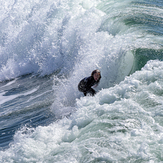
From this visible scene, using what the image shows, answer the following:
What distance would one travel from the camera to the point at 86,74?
8.59 metres

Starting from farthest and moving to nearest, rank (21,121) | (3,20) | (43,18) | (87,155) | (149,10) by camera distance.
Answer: (3,20) → (43,18) → (149,10) → (21,121) → (87,155)

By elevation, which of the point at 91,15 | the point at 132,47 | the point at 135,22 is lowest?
the point at 132,47

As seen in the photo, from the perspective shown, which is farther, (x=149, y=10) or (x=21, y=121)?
(x=149, y=10)

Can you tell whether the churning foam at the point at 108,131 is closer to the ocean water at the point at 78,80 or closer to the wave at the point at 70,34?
the ocean water at the point at 78,80

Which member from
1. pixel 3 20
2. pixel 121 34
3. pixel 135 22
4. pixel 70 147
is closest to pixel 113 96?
pixel 70 147

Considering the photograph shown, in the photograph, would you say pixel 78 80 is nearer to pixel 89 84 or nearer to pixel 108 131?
pixel 89 84

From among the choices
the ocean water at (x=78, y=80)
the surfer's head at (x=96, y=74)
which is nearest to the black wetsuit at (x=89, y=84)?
the surfer's head at (x=96, y=74)

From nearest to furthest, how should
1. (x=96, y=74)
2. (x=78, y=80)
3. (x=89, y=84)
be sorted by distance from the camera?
1. (x=96, y=74)
2. (x=89, y=84)
3. (x=78, y=80)

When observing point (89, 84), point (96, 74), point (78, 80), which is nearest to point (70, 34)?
point (78, 80)

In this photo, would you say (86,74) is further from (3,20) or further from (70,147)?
(3,20)

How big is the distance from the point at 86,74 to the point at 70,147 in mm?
4714

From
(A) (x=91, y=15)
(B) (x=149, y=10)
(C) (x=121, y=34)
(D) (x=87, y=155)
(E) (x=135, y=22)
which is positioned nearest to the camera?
(D) (x=87, y=155)

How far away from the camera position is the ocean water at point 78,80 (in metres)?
3.93

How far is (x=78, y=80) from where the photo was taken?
8.72 meters
